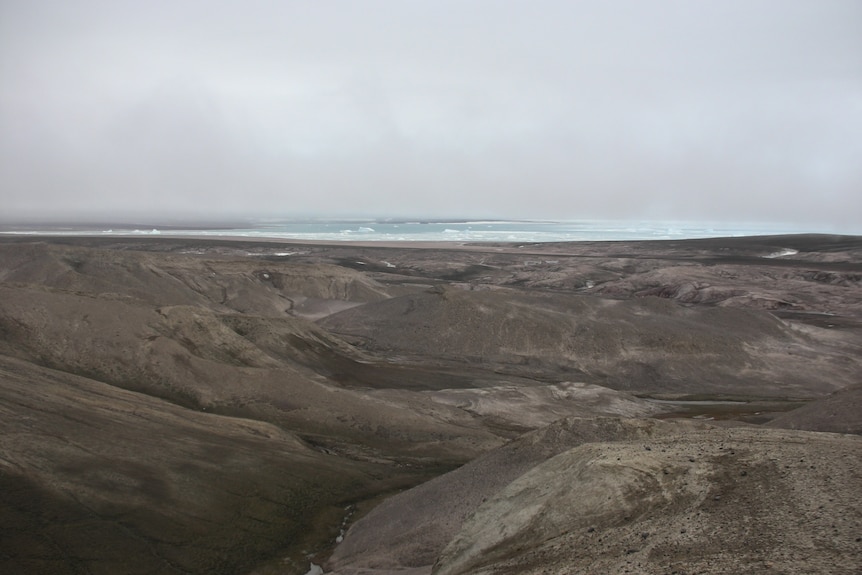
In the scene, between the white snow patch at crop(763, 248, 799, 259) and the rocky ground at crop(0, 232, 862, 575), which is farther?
the white snow patch at crop(763, 248, 799, 259)

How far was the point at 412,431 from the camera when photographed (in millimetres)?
27109

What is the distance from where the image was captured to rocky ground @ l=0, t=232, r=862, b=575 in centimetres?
1123

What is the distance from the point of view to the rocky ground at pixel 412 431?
11234 mm

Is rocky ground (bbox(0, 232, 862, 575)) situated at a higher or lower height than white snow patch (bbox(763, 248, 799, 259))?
lower

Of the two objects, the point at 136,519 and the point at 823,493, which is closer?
the point at 823,493

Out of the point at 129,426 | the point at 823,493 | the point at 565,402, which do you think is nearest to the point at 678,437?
the point at 823,493

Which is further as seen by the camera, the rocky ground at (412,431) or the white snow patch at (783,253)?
the white snow patch at (783,253)

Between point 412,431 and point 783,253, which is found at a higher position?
point 783,253

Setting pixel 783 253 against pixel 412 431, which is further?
pixel 783 253

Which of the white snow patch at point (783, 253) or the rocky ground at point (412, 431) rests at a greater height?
the white snow patch at point (783, 253)

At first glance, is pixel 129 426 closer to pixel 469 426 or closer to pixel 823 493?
pixel 469 426

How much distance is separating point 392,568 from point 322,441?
38.2 ft

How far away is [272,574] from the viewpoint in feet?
51.8

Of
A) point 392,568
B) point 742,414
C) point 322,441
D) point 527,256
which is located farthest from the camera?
point 527,256
